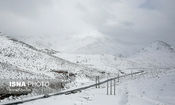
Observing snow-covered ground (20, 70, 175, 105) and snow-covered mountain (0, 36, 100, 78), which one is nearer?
snow-covered ground (20, 70, 175, 105)

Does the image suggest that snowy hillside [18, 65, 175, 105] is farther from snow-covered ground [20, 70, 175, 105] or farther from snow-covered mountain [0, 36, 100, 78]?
snow-covered mountain [0, 36, 100, 78]

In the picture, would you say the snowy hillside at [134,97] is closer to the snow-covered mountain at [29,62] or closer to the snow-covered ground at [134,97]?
the snow-covered ground at [134,97]

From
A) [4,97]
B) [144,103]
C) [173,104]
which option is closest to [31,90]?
[4,97]

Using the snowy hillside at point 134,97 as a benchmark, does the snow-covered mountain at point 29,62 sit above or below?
above

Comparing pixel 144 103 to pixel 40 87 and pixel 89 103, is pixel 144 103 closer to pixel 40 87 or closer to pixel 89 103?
pixel 89 103

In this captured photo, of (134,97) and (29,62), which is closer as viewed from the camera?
(134,97)

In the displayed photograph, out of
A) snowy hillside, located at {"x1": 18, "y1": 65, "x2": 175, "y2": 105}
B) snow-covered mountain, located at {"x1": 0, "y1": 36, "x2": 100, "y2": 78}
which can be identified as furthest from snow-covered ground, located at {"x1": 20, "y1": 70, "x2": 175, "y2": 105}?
snow-covered mountain, located at {"x1": 0, "y1": 36, "x2": 100, "y2": 78}

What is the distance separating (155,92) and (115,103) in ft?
39.3

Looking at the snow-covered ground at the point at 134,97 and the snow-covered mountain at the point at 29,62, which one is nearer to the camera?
the snow-covered ground at the point at 134,97

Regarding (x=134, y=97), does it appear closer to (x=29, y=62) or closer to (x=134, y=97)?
(x=134, y=97)

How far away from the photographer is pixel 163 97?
101 feet

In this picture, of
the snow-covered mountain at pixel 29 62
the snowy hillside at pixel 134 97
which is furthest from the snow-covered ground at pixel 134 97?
the snow-covered mountain at pixel 29 62

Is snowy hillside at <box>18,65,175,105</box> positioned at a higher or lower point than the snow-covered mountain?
lower

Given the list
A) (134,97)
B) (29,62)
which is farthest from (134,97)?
(29,62)
